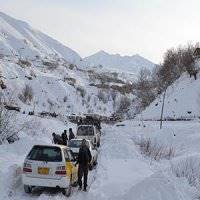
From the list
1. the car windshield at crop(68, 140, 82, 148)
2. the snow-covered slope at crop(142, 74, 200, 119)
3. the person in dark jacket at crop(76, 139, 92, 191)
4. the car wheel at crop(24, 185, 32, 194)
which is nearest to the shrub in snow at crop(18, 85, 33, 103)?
the snow-covered slope at crop(142, 74, 200, 119)

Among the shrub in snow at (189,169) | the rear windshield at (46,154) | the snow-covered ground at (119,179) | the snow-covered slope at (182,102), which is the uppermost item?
the snow-covered slope at (182,102)

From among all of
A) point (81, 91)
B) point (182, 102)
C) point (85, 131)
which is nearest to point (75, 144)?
point (85, 131)

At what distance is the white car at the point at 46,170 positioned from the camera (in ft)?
52.7

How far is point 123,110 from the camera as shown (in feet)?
543

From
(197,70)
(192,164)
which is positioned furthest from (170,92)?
(192,164)

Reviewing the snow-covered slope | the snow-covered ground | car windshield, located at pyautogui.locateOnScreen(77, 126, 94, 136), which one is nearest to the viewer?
the snow-covered ground

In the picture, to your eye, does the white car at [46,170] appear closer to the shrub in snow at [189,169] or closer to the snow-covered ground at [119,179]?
the snow-covered ground at [119,179]

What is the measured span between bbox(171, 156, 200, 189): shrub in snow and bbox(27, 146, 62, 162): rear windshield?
185 inches

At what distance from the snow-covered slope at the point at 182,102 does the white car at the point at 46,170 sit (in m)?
59.1

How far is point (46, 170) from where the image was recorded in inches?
633

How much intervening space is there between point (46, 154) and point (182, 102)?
6544cm

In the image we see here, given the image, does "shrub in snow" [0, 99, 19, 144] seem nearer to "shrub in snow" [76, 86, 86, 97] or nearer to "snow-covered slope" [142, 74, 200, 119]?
"snow-covered slope" [142, 74, 200, 119]

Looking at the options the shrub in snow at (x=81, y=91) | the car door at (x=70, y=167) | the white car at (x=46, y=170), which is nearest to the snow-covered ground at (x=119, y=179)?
the white car at (x=46, y=170)

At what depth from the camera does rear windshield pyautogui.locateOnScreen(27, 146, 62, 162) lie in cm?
1630
